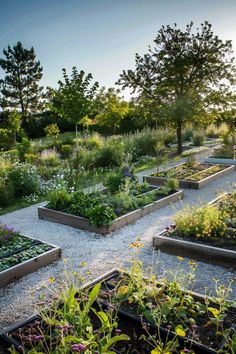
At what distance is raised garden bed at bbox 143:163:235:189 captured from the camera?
29.1 feet

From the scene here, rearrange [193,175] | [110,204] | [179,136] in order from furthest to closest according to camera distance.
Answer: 1. [179,136]
2. [193,175]
3. [110,204]

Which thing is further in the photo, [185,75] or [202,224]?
[185,75]

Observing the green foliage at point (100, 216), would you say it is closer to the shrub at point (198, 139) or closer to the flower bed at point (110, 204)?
the flower bed at point (110, 204)

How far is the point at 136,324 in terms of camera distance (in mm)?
3281

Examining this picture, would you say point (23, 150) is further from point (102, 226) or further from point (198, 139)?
point (198, 139)

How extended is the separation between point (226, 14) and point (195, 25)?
5116 millimetres

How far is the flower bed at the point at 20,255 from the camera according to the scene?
15.5ft

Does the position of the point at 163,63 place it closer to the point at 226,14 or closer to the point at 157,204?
the point at 226,14

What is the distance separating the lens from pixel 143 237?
592cm

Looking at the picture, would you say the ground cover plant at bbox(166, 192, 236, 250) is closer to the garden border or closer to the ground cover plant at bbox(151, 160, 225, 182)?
the ground cover plant at bbox(151, 160, 225, 182)

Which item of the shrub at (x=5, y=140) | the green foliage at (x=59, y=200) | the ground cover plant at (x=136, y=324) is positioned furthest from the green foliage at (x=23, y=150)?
the ground cover plant at (x=136, y=324)

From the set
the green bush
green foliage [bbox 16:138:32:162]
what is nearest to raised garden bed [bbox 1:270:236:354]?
the green bush

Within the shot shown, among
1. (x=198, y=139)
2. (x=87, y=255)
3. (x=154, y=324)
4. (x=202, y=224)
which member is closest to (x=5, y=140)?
(x=198, y=139)

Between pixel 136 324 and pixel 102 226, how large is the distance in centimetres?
286
